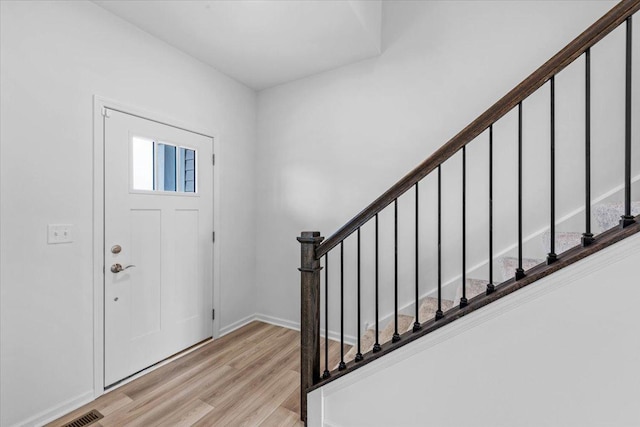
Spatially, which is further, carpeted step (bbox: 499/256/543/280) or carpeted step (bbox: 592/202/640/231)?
carpeted step (bbox: 499/256/543/280)

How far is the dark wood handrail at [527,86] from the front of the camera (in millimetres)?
974

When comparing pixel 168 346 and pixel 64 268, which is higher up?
pixel 64 268

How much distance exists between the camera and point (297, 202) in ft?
9.93

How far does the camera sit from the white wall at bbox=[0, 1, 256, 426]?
160cm

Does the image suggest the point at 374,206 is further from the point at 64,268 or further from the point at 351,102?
the point at 64,268

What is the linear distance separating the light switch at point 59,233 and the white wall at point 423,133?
174 centimetres

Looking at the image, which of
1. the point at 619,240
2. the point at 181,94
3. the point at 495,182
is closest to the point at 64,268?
the point at 181,94

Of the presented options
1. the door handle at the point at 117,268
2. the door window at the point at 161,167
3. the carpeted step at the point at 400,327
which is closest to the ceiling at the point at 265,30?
the door window at the point at 161,167

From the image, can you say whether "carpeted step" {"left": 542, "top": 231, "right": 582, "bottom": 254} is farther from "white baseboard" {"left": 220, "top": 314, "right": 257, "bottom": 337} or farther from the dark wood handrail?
"white baseboard" {"left": 220, "top": 314, "right": 257, "bottom": 337}

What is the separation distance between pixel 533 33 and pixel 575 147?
2.86 ft

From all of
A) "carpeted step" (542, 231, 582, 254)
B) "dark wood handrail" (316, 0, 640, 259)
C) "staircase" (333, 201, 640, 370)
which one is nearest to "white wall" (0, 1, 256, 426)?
"staircase" (333, 201, 640, 370)

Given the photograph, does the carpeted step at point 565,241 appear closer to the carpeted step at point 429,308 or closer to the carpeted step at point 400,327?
the carpeted step at point 429,308

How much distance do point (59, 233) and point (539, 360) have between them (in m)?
2.58

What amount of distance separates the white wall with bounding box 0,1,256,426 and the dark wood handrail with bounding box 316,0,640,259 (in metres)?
1.84
